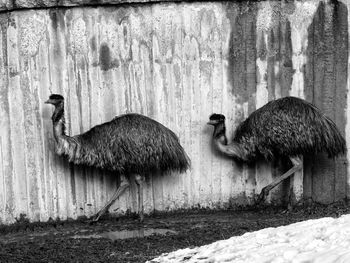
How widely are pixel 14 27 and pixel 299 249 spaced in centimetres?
447

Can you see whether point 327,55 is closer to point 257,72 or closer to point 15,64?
point 257,72

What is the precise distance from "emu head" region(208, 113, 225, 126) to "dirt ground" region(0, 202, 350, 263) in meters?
0.94

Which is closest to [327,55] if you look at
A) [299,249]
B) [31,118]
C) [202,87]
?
[202,87]

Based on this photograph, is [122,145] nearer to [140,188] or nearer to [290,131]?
[140,188]

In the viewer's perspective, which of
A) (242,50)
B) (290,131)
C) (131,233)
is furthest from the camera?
(242,50)

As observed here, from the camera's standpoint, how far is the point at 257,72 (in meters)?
8.15

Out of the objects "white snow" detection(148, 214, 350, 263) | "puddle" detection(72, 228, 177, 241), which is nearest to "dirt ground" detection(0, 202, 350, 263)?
"puddle" detection(72, 228, 177, 241)

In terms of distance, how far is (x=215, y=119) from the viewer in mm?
7949

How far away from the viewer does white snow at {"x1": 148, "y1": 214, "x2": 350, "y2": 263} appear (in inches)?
164

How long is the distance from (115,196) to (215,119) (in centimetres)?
124

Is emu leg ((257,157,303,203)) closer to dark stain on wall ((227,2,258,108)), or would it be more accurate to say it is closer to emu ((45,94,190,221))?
dark stain on wall ((227,2,258,108))

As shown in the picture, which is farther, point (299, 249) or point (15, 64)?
point (15, 64)

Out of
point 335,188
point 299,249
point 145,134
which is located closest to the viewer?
point 299,249

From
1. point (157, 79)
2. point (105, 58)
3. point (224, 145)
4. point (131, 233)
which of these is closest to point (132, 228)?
point (131, 233)
